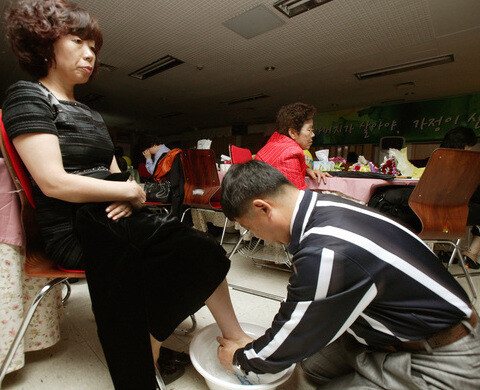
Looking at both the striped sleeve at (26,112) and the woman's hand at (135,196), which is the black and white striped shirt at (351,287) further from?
the striped sleeve at (26,112)

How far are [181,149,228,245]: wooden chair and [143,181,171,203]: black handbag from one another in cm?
33

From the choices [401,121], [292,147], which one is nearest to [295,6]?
[292,147]

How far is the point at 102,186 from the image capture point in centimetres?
80

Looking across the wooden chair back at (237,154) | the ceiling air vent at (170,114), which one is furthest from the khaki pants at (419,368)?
the ceiling air vent at (170,114)

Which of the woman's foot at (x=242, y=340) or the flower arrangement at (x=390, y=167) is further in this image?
the flower arrangement at (x=390, y=167)

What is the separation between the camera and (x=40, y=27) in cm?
82

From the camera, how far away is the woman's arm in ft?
Answer: 2.41

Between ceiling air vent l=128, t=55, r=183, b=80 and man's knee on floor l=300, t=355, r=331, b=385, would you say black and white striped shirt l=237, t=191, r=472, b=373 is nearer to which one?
man's knee on floor l=300, t=355, r=331, b=385

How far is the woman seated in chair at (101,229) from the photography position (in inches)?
29.0

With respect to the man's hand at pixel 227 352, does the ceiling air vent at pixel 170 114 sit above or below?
above

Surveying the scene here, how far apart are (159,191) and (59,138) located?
194 centimetres

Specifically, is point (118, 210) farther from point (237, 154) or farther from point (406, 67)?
point (406, 67)

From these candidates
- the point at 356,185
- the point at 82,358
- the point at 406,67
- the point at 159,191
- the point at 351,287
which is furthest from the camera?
the point at 406,67

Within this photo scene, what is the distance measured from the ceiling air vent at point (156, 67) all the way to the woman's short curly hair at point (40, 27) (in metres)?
4.08
